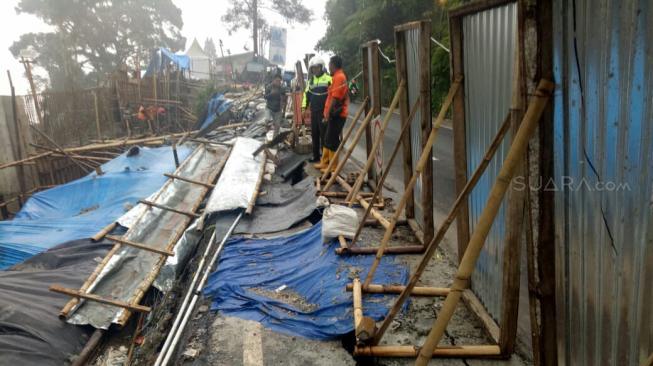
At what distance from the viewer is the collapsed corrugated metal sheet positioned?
15.5 ft

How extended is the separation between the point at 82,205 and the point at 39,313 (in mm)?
5056

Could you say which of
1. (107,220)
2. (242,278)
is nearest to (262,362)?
(242,278)

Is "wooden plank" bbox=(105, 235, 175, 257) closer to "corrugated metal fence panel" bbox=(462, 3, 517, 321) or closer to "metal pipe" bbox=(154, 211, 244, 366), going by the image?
"metal pipe" bbox=(154, 211, 244, 366)

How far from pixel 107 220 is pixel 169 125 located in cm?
1170

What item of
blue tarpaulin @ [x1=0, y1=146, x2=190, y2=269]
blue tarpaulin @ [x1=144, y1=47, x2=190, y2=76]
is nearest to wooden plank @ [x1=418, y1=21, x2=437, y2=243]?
blue tarpaulin @ [x1=0, y1=146, x2=190, y2=269]

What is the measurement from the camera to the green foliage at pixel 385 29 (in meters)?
14.3

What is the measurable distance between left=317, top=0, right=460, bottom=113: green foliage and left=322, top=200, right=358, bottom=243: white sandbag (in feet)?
11.8

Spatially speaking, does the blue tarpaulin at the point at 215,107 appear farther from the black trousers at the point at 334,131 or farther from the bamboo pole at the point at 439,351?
the bamboo pole at the point at 439,351

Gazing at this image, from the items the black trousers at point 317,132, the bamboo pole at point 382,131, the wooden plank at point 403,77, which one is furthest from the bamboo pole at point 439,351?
the black trousers at point 317,132

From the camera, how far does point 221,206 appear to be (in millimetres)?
6016

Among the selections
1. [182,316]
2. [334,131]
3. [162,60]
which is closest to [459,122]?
[182,316]

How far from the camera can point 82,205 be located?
897cm

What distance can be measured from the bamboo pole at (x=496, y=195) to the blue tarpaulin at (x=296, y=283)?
1.08m

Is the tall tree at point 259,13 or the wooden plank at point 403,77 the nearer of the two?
the wooden plank at point 403,77
